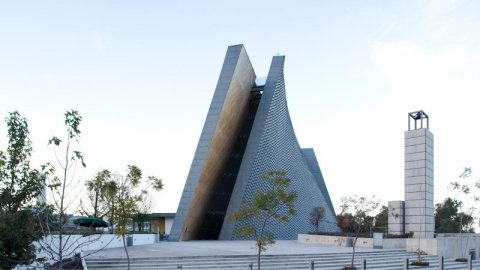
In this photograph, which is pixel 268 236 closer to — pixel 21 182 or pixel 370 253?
pixel 21 182

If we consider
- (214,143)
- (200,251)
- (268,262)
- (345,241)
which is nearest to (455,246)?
(345,241)

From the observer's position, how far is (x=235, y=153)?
42031mm

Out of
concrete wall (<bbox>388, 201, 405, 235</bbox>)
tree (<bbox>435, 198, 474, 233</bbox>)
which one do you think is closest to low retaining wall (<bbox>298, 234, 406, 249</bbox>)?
concrete wall (<bbox>388, 201, 405, 235</bbox>)

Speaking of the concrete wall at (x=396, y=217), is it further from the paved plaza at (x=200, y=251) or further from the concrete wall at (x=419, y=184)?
the paved plaza at (x=200, y=251)

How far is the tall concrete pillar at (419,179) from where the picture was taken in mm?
27219

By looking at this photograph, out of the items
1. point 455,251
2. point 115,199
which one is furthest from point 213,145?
point 115,199

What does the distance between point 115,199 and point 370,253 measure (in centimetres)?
1438

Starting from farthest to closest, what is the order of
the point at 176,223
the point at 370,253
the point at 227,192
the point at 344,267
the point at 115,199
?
the point at 227,192 < the point at 176,223 < the point at 370,253 < the point at 344,267 < the point at 115,199

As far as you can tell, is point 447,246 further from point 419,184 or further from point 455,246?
point 419,184

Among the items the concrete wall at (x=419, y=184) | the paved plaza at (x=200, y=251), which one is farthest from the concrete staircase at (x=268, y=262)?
the concrete wall at (x=419, y=184)

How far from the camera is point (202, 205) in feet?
123

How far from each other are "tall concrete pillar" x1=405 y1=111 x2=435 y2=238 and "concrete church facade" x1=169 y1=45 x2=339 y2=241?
12.0 meters

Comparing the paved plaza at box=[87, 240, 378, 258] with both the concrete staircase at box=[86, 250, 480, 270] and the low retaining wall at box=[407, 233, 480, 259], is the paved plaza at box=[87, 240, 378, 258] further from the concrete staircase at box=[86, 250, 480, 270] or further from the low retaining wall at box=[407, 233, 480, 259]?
the low retaining wall at box=[407, 233, 480, 259]

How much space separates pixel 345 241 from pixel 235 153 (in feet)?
47.8
